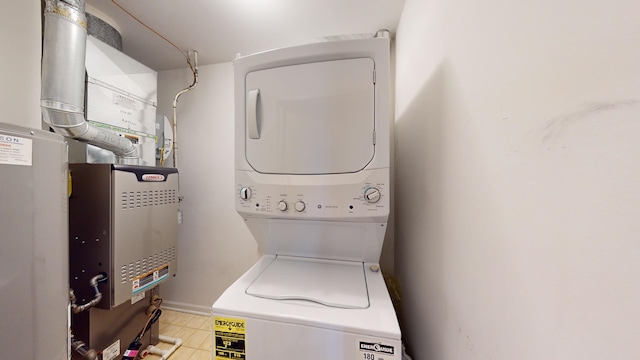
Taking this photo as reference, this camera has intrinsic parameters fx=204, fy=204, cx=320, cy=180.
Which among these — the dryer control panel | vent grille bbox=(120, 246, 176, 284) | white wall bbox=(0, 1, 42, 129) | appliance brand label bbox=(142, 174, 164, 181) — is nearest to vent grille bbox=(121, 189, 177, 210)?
appliance brand label bbox=(142, 174, 164, 181)

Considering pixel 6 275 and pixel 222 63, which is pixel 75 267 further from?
pixel 222 63

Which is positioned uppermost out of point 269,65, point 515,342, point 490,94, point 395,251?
point 269,65

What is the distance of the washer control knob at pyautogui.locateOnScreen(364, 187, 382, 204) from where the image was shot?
0.82 m

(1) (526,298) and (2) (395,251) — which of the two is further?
(2) (395,251)

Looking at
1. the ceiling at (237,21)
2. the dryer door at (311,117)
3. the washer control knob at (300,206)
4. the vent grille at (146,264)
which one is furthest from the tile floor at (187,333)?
the ceiling at (237,21)

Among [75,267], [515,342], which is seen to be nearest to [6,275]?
[75,267]

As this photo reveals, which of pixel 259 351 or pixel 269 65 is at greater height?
pixel 269 65

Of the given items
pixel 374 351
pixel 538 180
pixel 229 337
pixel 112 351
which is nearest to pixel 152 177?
pixel 112 351

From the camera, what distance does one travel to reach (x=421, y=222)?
991 mm

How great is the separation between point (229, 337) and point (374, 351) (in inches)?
19.0

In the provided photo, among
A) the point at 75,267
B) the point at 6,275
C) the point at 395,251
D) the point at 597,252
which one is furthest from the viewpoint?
the point at 395,251

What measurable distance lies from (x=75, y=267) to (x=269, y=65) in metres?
1.64

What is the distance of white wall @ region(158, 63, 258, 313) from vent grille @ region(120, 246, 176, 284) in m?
0.51

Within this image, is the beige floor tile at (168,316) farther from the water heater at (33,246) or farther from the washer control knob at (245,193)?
the washer control knob at (245,193)
